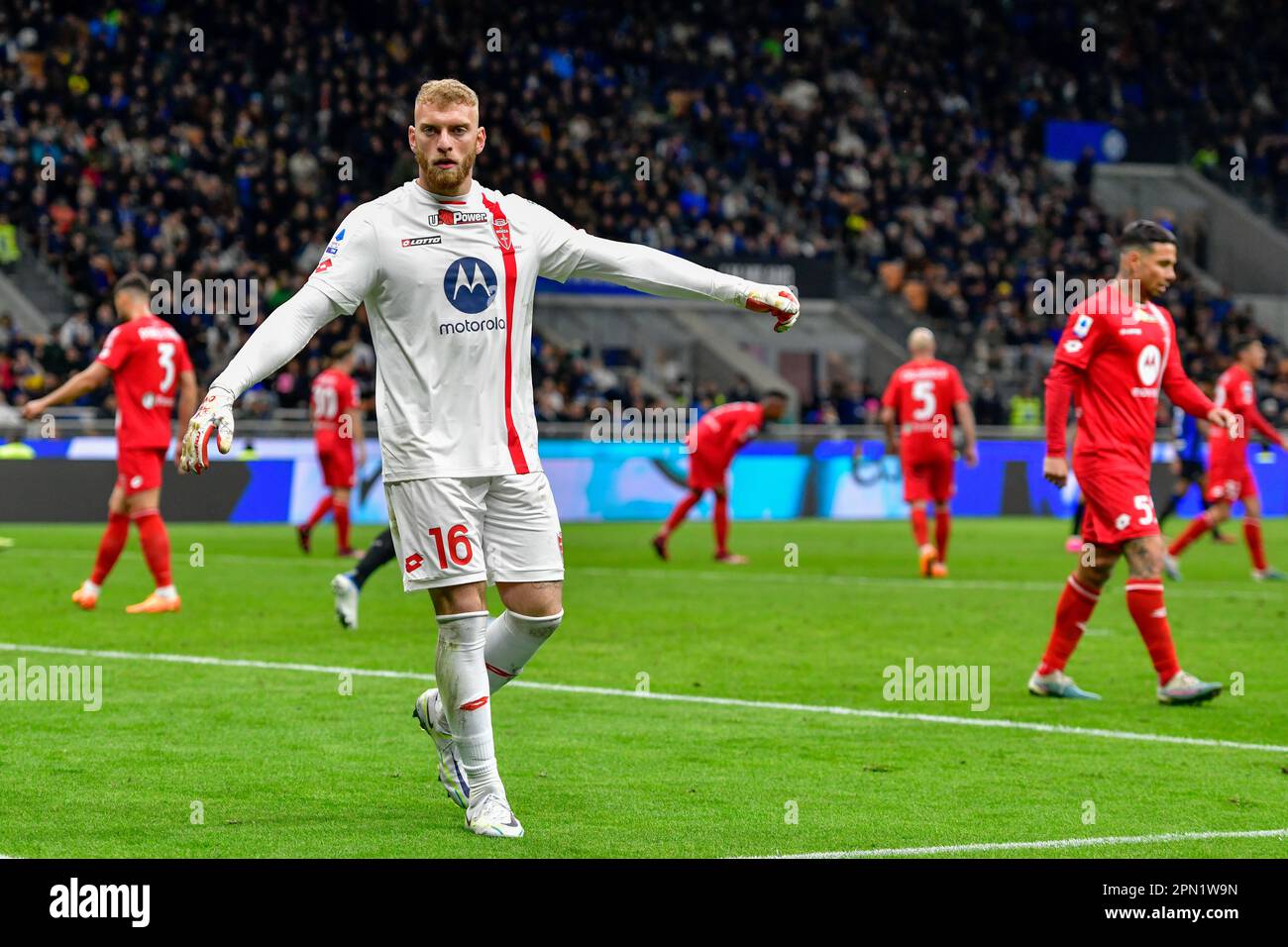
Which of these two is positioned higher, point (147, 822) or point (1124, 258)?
point (1124, 258)

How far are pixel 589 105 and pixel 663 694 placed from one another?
1171 inches

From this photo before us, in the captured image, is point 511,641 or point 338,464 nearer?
point 511,641

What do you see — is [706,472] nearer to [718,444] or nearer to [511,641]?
[718,444]

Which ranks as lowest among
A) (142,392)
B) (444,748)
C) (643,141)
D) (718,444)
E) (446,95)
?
(444,748)

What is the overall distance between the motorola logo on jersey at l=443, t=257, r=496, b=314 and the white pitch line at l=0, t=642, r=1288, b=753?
141 inches

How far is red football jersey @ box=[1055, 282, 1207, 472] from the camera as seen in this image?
957 centimetres

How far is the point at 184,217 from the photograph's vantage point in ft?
98.9

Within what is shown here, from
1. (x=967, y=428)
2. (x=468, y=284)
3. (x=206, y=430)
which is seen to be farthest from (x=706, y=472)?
(x=206, y=430)

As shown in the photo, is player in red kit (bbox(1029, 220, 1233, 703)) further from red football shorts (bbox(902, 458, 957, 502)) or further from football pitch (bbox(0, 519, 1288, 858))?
red football shorts (bbox(902, 458, 957, 502))

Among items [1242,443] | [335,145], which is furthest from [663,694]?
[335,145]

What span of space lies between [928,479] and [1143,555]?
30.2 ft

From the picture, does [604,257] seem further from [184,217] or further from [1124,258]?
[184,217]

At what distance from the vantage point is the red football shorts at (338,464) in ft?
67.8

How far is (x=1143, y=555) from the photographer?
31.1ft
